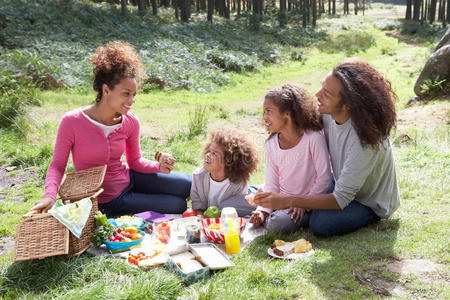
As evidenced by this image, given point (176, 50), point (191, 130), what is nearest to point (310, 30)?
point (176, 50)

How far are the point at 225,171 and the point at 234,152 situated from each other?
213 millimetres

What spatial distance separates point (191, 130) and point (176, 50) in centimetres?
869

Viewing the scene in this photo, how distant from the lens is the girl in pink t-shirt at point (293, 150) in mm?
3564

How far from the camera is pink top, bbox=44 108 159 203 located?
3590 millimetres

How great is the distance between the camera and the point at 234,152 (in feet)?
13.4

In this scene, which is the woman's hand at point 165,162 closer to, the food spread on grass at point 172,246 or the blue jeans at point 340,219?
the food spread on grass at point 172,246

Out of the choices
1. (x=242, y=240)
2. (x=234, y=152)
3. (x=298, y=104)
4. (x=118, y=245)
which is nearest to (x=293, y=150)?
(x=298, y=104)

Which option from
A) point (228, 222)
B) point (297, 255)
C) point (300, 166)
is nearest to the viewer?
point (297, 255)

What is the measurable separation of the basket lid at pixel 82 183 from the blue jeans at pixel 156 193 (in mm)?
582

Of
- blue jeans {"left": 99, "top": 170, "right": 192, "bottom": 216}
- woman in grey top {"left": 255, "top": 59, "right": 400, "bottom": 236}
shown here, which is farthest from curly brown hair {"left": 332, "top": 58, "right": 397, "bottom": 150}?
blue jeans {"left": 99, "top": 170, "right": 192, "bottom": 216}

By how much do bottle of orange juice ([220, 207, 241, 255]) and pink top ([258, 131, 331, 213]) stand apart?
45 cm

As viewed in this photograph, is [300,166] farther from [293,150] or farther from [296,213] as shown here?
[296,213]

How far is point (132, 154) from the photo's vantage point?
4.22 meters

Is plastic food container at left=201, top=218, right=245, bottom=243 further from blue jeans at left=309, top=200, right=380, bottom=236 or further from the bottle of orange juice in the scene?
blue jeans at left=309, top=200, right=380, bottom=236
